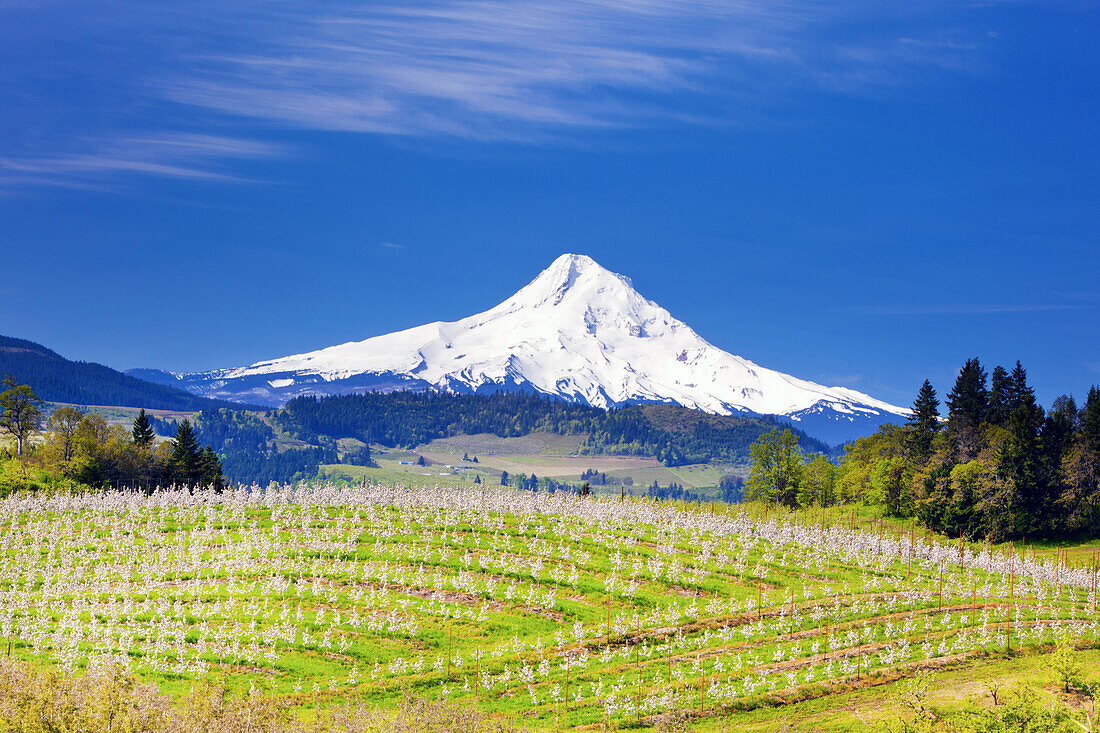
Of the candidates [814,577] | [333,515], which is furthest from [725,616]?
[333,515]

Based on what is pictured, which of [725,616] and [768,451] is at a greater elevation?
[768,451]

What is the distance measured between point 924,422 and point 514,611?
288 feet

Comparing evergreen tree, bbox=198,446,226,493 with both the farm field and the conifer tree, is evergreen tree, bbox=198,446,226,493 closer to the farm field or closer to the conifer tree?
the conifer tree

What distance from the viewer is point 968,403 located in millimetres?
116125

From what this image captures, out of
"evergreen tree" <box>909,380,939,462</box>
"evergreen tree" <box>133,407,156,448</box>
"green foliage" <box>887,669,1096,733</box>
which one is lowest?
"green foliage" <box>887,669,1096,733</box>

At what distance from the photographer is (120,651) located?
36219 mm

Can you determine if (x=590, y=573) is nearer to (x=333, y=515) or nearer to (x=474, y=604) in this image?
(x=474, y=604)

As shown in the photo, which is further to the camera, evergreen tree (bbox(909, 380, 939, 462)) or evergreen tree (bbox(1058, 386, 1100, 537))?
evergreen tree (bbox(909, 380, 939, 462))

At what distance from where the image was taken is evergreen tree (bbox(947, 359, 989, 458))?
111125 mm

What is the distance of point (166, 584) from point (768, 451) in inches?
3690

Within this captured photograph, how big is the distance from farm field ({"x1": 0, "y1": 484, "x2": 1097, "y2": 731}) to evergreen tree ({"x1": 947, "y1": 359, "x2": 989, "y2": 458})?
4360 centimetres

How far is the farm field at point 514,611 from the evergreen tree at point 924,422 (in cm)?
3825

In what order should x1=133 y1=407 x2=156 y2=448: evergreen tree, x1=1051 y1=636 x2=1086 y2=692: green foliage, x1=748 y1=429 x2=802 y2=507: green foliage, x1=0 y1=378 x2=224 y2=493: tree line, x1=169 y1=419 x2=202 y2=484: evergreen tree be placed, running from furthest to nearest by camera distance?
x1=748 y1=429 x2=802 y2=507: green foliage → x1=133 y1=407 x2=156 y2=448: evergreen tree → x1=169 y1=419 x2=202 y2=484: evergreen tree → x1=0 y1=378 x2=224 y2=493: tree line → x1=1051 y1=636 x2=1086 y2=692: green foliage

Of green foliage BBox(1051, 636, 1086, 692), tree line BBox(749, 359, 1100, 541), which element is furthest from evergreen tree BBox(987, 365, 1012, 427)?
green foliage BBox(1051, 636, 1086, 692)
